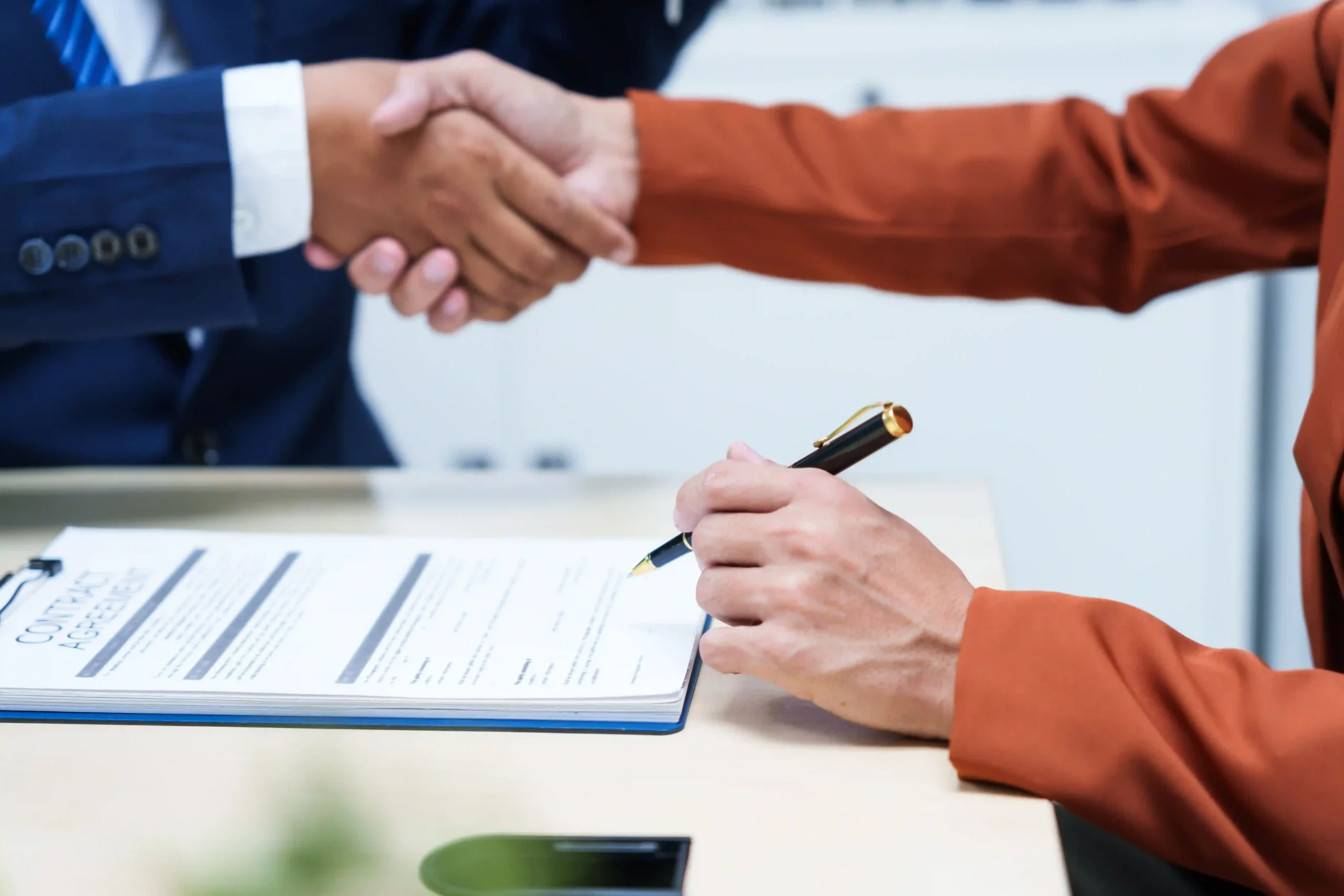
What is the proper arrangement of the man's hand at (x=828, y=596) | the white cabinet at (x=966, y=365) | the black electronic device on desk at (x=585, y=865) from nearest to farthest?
the black electronic device on desk at (x=585, y=865), the man's hand at (x=828, y=596), the white cabinet at (x=966, y=365)

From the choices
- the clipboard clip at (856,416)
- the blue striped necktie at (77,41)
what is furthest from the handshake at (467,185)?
the clipboard clip at (856,416)

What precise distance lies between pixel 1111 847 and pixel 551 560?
0.38 metres

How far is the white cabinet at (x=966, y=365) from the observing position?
5.45 ft

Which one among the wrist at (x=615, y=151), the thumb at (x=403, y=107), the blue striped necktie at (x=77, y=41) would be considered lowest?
the wrist at (x=615, y=151)

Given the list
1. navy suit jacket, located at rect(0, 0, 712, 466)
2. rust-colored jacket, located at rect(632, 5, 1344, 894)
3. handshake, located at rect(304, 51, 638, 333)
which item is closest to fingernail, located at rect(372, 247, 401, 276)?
handshake, located at rect(304, 51, 638, 333)

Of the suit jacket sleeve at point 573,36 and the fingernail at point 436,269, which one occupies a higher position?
the suit jacket sleeve at point 573,36

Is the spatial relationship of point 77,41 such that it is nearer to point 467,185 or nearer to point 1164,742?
point 467,185

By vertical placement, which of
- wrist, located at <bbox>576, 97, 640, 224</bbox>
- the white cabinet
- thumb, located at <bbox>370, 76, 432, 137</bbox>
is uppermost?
thumb, located at <bbox>370, 76, 432, 137</bbox>

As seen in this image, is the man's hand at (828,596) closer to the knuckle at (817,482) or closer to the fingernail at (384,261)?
the knuckle at (817,482)

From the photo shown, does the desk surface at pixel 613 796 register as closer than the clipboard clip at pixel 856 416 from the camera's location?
Yes

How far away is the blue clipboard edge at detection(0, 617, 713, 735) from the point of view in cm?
57

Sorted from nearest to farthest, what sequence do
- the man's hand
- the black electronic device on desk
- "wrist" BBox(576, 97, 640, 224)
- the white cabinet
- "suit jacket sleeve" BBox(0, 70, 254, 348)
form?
the black electronic device on desk, the man's hand, "suit jacket sleeve" BBox(0, 70, 254, 348), "wrist" BBox(576, 97, 640, 224), the white cabinet

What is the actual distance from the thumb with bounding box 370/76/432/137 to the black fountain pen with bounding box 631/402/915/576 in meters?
0.51

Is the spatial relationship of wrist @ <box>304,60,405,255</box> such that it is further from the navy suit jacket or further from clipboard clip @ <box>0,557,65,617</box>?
clipboard clip @ <box>0,557,65,617</box>
